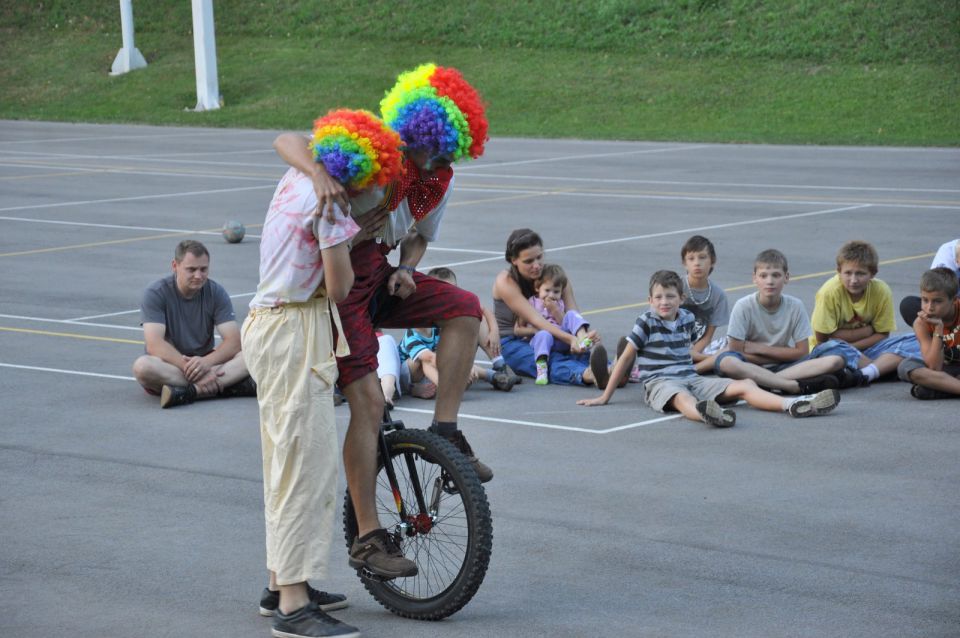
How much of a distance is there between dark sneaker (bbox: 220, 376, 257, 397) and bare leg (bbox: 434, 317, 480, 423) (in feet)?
15.2

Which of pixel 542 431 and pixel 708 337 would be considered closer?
pixel 542 431

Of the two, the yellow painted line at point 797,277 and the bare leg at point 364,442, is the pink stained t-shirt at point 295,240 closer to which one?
the bare leg at point 364,442

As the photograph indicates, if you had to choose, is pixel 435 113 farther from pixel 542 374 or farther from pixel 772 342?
pixel 772 342

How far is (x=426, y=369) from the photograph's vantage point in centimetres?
1073

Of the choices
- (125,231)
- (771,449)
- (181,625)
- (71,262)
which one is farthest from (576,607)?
(125,231)

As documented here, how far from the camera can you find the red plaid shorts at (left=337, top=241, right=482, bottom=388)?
608 centimetres

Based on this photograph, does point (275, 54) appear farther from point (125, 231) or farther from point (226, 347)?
point (226, 347)

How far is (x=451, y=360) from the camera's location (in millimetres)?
6340

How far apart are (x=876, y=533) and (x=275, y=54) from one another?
49.3 m

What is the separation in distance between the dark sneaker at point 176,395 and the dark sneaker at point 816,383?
13.9ft

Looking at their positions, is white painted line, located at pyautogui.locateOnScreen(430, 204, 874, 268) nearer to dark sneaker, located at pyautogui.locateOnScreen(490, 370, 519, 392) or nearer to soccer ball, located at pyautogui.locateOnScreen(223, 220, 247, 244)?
soccer ball, located at pyautogui.locateOnScreen(223, 220, 247, 244)

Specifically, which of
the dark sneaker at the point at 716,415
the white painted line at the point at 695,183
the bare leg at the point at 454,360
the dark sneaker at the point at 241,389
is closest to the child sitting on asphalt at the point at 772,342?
the dark sneaker at the point at 716,415

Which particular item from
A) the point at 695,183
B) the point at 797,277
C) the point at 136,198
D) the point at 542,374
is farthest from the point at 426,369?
the point at 695,183

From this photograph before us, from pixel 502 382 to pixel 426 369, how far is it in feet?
1.99
